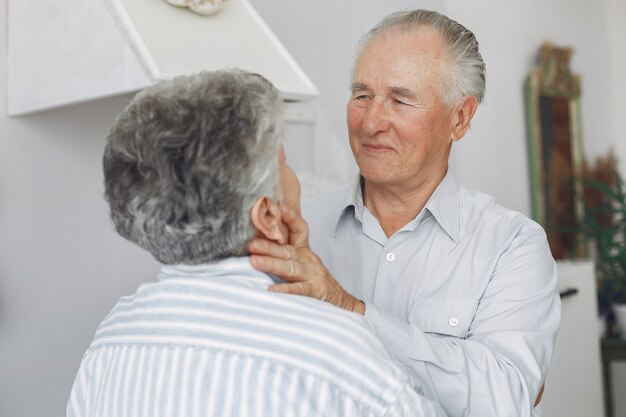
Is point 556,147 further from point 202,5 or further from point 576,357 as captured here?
point 202,5

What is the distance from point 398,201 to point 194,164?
2.89 ft

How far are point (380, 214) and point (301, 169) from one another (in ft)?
4.09

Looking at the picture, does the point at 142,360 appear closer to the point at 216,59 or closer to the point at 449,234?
the point at 449,234

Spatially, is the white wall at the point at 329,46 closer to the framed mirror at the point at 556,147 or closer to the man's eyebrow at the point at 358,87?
the framed mirror at the point at 556,147

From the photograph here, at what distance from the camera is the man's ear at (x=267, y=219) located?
1.14 meters

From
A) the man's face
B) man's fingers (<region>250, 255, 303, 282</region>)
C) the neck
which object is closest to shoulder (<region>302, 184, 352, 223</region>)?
the neck

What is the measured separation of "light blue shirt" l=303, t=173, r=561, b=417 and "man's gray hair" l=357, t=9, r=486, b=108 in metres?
0.23

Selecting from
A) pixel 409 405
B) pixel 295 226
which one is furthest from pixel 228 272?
pixel 409 405

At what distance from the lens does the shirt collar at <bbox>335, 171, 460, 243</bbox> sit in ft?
5.86

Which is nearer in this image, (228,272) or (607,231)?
(228,272)

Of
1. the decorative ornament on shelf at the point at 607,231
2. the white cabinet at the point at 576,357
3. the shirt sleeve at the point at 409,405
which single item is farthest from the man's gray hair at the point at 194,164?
the decorative ornament on shelf at the point at 607,231

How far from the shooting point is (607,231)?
4.52m

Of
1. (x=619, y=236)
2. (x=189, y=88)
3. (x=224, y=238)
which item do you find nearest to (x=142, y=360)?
(x=224, y=238)

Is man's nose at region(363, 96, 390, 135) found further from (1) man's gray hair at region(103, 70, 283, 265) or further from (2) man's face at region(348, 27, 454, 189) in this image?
(1) man's gray hair at region(103, 70, 283, 265)
